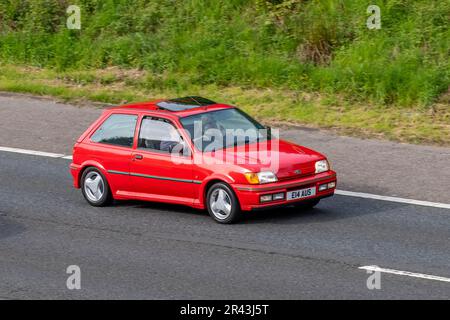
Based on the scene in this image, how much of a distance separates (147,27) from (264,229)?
36.3ft

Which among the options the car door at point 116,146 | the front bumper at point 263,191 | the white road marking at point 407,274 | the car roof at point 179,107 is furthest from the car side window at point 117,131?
the white road marking at point 407,274

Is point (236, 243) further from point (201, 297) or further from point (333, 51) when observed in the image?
point (333, 51)

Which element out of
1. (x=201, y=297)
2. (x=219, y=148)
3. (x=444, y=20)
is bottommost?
(x=201, y=297)

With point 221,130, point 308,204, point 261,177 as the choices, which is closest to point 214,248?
point 261,177

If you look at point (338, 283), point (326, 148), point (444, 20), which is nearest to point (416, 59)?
point (444, 20)

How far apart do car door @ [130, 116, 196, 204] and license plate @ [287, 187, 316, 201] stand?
1.33 meters

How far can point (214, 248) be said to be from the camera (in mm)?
12977

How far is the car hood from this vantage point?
1371 cm

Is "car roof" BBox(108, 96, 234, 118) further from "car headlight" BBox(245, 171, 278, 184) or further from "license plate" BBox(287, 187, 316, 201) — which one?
"license plate" BBox(287, 187, 316, 201)

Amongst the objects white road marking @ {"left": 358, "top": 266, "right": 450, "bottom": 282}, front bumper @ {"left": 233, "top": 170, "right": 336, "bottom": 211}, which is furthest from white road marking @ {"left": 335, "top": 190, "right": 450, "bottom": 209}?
white road marking @ {"left": 358, "top": 266, "right": 450, "bottom": 282}

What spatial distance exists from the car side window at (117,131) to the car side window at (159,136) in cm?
20

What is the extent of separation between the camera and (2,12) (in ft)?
83.9

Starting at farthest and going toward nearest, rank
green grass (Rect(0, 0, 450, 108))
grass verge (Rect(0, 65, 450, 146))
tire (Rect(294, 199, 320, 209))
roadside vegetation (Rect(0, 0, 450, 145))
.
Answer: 1. green grass (Rect(0, 0, 450, 108))
2. roadside vegetation (Rect(0, 0, 450, 145))
3. grass verge (Rect(0, 65, 450, 146))
4. tire (Rect(294, 199, 320, 209))

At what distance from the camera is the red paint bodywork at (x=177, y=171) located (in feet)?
44.8
